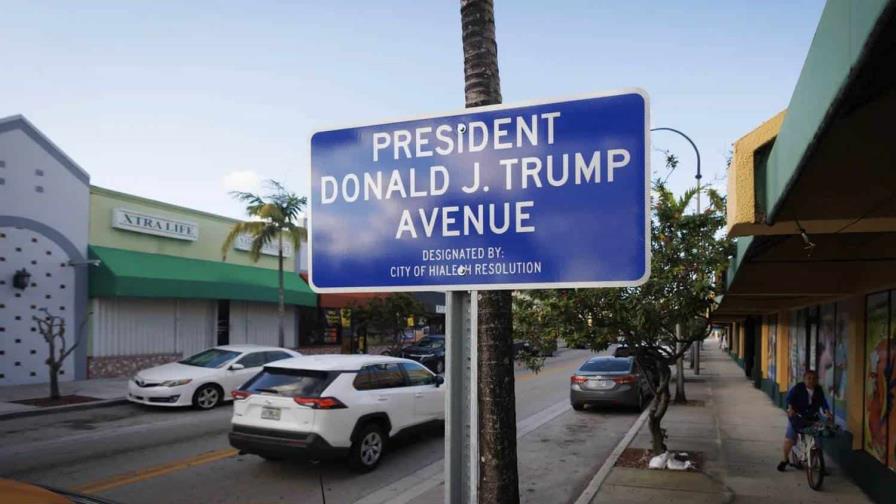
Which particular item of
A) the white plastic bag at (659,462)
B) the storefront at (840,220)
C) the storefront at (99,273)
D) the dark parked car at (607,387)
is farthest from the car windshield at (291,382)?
the storefront at (99,273)

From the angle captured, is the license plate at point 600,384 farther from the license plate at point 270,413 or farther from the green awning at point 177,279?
the green awning at point 177,279

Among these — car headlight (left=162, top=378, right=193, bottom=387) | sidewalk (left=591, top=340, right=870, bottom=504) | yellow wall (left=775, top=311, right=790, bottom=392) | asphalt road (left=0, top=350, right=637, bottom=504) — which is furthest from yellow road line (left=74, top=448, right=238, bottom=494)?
yellow wall (left=775, top=311, right=790, bottom=392)

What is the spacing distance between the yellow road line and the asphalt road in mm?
13

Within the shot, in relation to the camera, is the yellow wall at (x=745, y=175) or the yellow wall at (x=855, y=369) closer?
the yellow wall at (x=745, y=175)

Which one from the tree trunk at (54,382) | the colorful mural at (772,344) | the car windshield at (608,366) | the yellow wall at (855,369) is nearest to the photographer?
the yellow wall at (855,369)

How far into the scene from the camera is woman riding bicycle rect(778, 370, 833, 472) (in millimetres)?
9047

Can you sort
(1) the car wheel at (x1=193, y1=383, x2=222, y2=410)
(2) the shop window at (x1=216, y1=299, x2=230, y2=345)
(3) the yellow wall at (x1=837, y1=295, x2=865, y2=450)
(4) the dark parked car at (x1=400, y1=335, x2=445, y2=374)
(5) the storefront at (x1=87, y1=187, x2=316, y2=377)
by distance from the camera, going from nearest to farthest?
(3) the yellow wall at (x1=837, y1=295, x2=865, y2=450) → (1) the car wheel at (x1=193, y1=383, x2=222, y2=410) → (5) the storefront at (x1=87, y1=187, x2=316, y2=377) → (2) the shop window at (x1=216, y1=299, x2=230, y2=345) → (4) the dark parked car at (x1=400, y1=335, x2=445, y2=374)

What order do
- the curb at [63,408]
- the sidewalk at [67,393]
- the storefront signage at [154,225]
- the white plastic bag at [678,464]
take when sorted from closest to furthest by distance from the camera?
the white plastic bag at [678,464] < the curb at [63,408] < the sidewalk at [67,393] < the storefront signage at [154,225]

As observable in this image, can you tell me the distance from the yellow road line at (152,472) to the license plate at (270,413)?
4.88ft

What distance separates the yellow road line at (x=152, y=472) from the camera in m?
8.00

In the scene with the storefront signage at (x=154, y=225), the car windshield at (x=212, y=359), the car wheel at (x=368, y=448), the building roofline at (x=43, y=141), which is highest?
the building roofline at (x=43, y=141)

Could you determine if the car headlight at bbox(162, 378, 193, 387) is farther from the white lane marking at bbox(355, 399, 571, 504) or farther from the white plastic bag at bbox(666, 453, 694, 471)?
the white plastic bag at bbox(666, 453, 694, 471)

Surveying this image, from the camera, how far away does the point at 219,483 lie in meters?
8.47

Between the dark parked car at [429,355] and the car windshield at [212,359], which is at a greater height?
the car windshield at [212,359]
